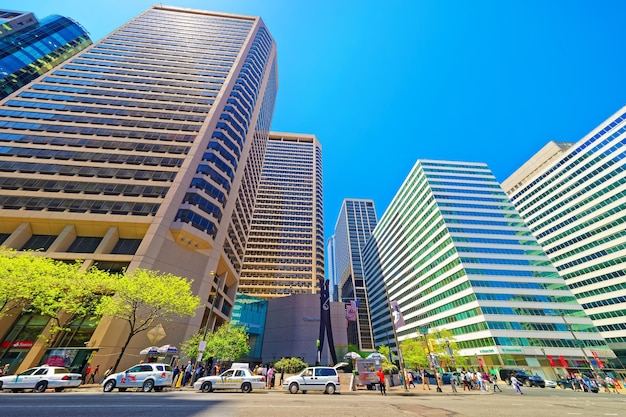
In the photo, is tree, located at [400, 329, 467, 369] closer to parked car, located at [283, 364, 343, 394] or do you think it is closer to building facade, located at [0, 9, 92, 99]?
Answer: parked car, located at [283, 364, 343, 394]

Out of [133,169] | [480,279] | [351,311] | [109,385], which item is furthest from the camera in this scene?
[480,279]

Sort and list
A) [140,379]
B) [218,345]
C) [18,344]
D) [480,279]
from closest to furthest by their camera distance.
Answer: [140,379], [18,344], [218,345], [480,279]

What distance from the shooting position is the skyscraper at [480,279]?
49062 millimetres

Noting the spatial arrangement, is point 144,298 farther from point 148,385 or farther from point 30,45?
point 30,45

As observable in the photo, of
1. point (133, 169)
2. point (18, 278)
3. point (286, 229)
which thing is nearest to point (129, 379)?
point (18, 278)

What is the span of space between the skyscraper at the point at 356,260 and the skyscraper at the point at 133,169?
86.8 m

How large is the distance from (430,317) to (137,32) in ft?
357

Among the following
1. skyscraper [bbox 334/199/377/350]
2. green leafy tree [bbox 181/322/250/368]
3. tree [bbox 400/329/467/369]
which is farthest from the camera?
skyscraper [bbox 334/199/377/350]

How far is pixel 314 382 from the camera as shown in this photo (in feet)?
58.4

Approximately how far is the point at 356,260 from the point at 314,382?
128619 millimetres

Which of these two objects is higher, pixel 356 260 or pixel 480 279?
pixel 356 260

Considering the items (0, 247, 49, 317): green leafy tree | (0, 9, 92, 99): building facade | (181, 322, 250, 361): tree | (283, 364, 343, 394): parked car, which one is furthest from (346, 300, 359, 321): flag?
(0, 9, 92, 99): building facade

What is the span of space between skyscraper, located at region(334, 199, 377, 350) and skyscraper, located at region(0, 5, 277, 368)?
86766 mm

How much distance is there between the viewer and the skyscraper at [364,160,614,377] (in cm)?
4906
